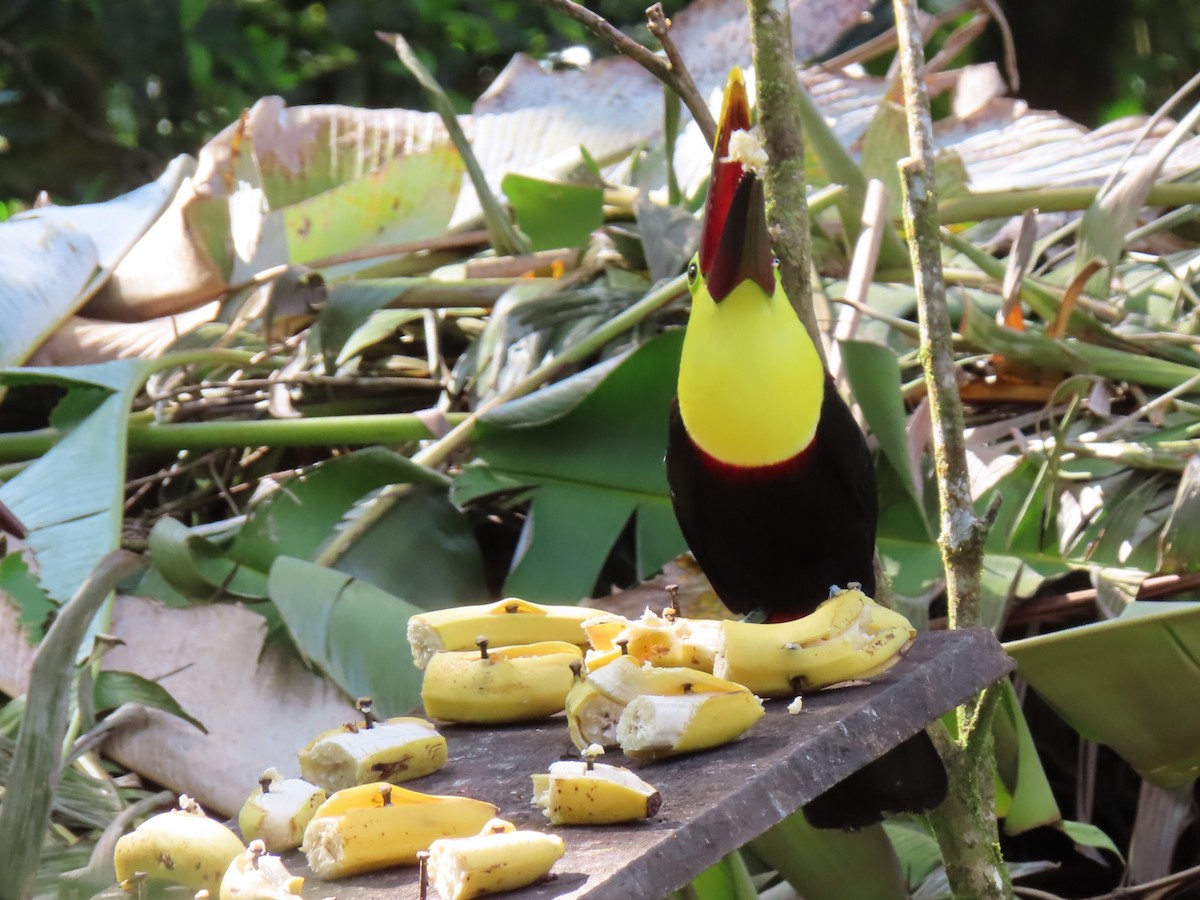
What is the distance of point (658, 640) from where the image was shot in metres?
1.32

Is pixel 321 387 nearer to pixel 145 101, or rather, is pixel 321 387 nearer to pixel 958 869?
pixel 958 869

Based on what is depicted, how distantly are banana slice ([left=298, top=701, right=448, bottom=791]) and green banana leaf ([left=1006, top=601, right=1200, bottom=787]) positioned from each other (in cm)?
81

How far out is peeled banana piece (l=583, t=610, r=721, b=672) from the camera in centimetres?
130

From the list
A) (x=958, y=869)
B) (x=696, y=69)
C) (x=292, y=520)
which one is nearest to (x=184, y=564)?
(x=292, y=520)

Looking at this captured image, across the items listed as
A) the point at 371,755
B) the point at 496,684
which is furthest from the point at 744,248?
the point at 371,755

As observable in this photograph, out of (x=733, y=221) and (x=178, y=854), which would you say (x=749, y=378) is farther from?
(x=178, y=854)

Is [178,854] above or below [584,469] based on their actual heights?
above

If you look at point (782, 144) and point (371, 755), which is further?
point (782, 144)

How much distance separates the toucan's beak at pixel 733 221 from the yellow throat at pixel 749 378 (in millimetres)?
26

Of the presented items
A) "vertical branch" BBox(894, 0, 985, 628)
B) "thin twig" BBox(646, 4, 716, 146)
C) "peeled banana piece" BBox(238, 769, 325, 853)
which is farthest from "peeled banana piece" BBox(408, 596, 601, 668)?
"thin twig" BBox(646, 4, 716, 146)

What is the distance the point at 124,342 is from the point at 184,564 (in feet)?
2.15

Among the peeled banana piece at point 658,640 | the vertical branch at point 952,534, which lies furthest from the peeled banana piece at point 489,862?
the vertical branch at point 952,534

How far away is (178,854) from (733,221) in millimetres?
844

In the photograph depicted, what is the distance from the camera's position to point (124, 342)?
2629 millimetres
